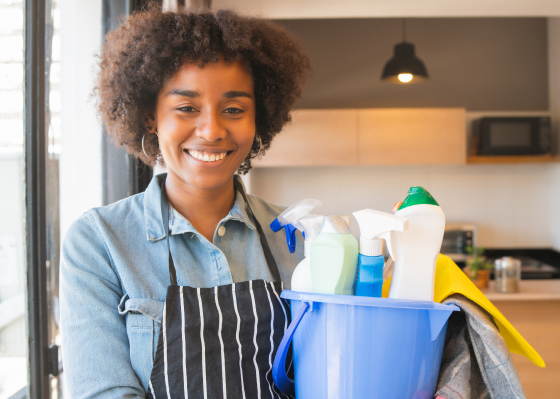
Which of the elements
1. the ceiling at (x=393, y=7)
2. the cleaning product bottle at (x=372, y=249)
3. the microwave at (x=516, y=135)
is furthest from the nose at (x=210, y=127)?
the microwave at (x=516, y=135)

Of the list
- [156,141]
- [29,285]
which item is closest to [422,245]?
[156,141]

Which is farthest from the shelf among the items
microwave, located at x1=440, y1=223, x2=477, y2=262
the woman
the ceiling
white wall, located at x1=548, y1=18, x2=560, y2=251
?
Result: the woman

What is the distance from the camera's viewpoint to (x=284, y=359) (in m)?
0.81

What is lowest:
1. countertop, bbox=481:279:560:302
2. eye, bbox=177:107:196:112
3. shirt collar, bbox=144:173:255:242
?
countertop, bbox=481:279:560:302

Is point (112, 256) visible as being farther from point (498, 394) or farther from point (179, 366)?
point (498, 394)

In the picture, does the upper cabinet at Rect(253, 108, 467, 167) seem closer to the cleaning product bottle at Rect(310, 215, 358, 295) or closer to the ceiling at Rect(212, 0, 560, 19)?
the ceiling at Rect(212, 0, 560, 19)

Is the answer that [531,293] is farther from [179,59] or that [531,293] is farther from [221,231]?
[179,59]

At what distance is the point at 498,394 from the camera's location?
29.0 inches

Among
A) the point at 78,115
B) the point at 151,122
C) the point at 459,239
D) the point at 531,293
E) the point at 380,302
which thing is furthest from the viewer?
the point at 459,239

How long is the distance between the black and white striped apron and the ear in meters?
0.34

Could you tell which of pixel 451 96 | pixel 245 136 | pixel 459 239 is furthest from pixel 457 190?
pixel 245 136

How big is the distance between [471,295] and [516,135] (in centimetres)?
321

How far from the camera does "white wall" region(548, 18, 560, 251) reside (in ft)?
Answer: 12.0

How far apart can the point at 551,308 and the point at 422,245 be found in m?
2.52
